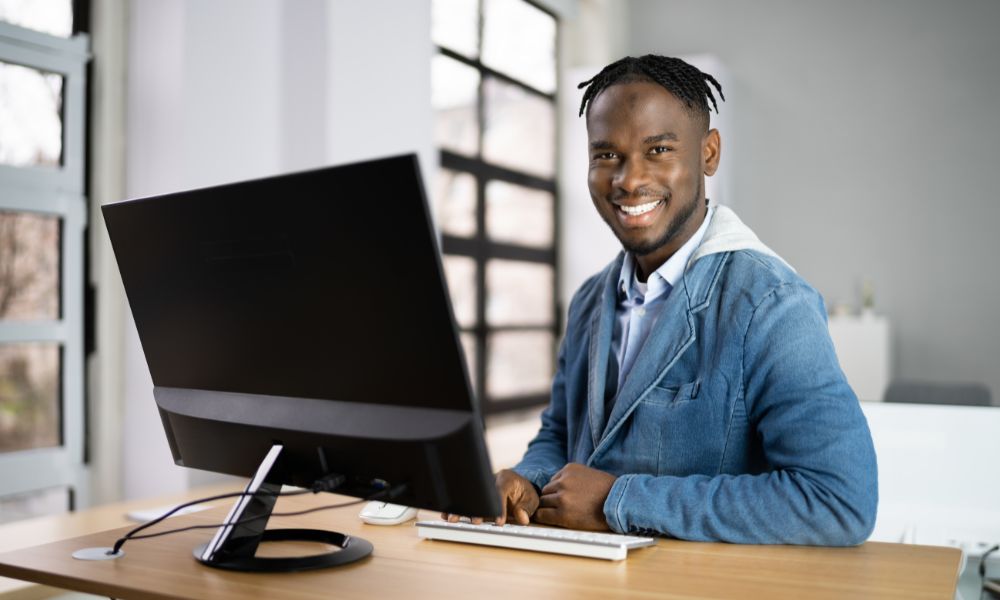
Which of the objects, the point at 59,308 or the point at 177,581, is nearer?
the point at 177,581

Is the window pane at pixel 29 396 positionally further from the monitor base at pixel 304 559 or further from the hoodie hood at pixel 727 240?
the hoodie hood at pixel 727 240

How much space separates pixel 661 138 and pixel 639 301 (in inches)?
11.0

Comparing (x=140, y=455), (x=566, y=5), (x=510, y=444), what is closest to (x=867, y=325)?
(x=510, y=444)

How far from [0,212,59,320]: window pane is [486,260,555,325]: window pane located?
8.31 ft

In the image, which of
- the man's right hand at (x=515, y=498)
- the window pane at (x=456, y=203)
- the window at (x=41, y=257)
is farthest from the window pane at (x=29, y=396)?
the window pane at (x=456, y=203)

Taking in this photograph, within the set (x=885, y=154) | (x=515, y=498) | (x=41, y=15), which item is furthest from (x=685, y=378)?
(x=885, y=154)

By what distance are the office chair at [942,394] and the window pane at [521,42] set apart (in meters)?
3.15

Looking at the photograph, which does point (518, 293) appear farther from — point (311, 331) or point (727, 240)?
point (311, 331)

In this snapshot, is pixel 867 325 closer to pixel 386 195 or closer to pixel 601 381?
pixel 601 381

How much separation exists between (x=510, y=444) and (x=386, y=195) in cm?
325

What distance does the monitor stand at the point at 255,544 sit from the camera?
1098 millimetres

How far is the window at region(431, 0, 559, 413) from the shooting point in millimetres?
4676

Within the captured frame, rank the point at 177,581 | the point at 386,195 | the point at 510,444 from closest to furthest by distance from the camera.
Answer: the point at 386,195
the point at 177,581
the point at 510,444

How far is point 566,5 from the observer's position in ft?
18.9
